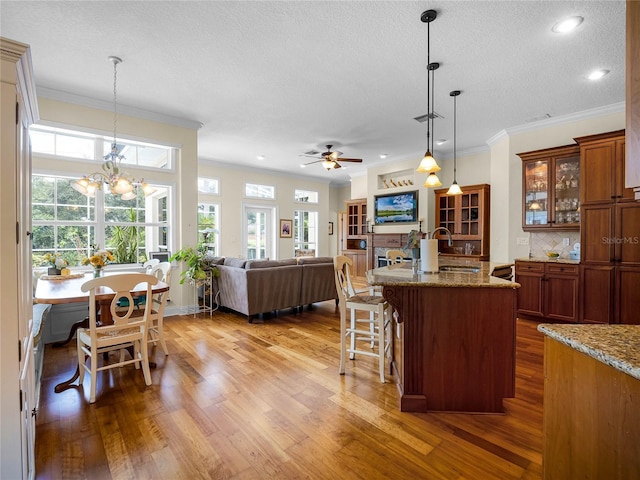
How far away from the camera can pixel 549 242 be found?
4809mm

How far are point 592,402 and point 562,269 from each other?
155 inches

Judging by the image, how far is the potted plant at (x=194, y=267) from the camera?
4.73 metres

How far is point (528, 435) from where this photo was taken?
77.0 inches

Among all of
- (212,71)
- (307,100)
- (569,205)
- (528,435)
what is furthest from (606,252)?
(212,71)

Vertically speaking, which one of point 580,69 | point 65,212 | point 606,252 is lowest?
point 606,252

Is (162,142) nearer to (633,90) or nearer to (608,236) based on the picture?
(633,90)

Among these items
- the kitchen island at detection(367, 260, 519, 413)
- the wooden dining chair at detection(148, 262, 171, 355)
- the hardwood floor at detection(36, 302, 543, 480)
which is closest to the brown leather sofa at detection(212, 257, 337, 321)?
the wooden dining chair at detection(148, 262, 171, 355)

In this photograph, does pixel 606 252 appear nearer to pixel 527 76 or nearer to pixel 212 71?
pixel 527 76

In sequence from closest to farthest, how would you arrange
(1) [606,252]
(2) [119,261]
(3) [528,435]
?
(3) [528,435] < (1) [606,252] < (2) [119,261]

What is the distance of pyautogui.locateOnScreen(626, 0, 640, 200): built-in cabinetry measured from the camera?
98cm

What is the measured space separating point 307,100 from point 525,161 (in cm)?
341

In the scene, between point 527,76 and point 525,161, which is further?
point 525,161

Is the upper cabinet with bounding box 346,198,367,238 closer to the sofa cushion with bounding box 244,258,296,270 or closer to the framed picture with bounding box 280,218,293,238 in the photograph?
the framed picture with bounding box 280,218,293,238

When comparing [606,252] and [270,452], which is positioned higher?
[606,252]
